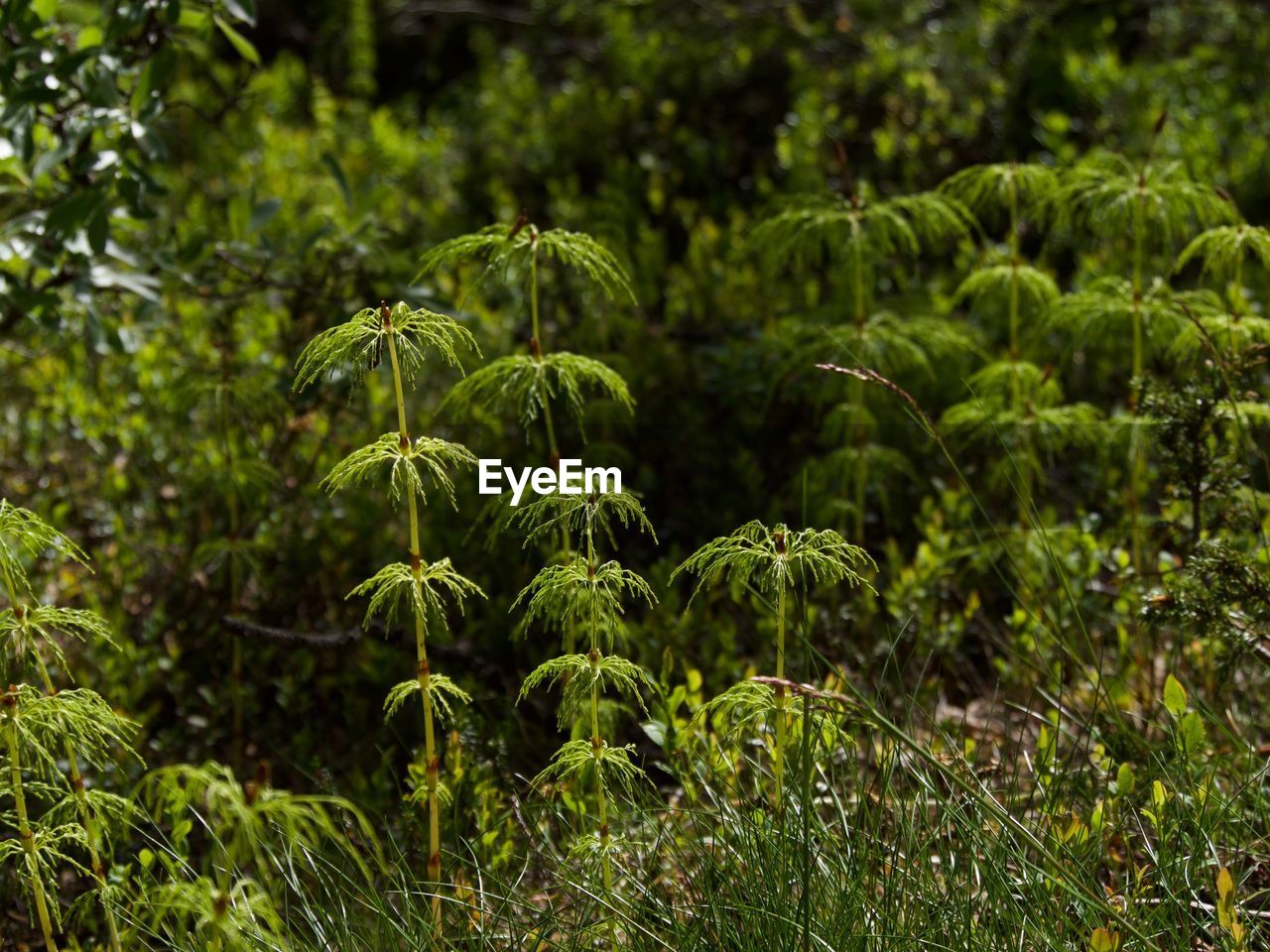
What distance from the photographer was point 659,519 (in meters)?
4.46

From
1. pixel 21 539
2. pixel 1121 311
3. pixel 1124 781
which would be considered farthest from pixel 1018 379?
pixel 21 539

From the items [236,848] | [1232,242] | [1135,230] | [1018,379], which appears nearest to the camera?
[236,848]

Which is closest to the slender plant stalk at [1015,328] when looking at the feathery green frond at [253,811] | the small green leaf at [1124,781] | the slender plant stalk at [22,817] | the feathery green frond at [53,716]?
the small green leaf at [1124,781]

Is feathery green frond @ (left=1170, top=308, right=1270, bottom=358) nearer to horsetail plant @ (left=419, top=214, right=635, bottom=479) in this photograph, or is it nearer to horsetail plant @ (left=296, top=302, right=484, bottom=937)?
horsetail plant @ (left=419, top=214, right=635, bottom=479)

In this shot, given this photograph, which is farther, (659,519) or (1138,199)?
(659,519)

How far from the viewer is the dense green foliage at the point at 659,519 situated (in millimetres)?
2498

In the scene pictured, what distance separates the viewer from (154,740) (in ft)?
12.3

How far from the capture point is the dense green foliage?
8.20ft

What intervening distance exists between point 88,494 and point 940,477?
10.1 feet

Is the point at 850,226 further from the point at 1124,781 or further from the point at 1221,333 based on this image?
the point at 1124,781

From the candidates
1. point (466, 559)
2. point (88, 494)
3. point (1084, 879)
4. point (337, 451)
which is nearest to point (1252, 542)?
point (1084, 879)

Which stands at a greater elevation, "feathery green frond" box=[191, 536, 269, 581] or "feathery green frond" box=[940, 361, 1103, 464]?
"feathery green frond" box=[940, 361, 1103, 464]

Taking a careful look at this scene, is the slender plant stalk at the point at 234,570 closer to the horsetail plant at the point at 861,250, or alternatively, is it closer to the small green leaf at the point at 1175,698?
the horsetail plant at the point at 861,250

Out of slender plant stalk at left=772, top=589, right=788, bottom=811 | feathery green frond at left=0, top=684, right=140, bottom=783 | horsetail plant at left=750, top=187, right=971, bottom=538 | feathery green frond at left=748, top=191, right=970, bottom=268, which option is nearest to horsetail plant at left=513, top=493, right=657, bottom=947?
slender plant stalk at left=772, top=589, right=788, bottom=811
